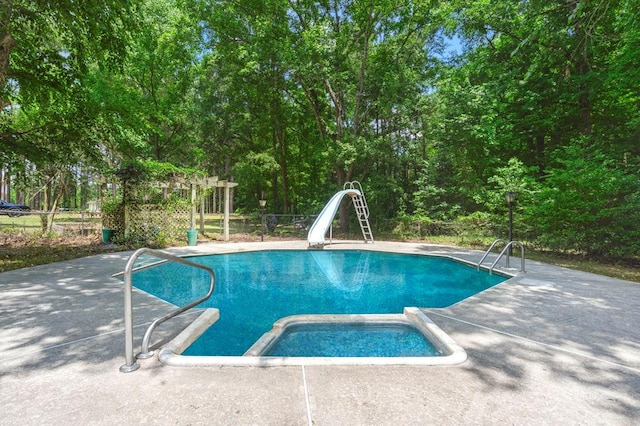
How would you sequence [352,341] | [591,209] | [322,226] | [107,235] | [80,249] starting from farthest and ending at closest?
[322,226], [107,235], [591,209], [80,249], [352,341]

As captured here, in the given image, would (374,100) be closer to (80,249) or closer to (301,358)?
(80,249)

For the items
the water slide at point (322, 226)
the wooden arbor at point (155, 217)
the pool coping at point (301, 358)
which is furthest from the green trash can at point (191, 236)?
the pool coping at point (301, 358)

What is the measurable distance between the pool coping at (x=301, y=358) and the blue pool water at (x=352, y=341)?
0.07 meters

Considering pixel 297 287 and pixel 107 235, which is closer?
pixel 297 287

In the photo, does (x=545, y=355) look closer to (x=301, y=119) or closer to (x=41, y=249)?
(x=41, y=249)

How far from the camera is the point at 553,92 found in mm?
13922

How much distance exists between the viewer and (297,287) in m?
6.34

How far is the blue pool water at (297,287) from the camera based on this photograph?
4238 millimetres

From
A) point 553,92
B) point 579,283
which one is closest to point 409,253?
point 579,283

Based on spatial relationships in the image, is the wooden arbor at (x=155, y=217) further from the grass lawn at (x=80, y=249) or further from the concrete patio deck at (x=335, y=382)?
the concrete patio deck at (x=335, y=382)

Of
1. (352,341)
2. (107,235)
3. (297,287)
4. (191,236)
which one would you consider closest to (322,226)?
(191,236)

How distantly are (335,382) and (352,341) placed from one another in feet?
4.25

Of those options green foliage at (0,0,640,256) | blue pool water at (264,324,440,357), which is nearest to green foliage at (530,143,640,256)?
green foliage at (0,0,640,256)

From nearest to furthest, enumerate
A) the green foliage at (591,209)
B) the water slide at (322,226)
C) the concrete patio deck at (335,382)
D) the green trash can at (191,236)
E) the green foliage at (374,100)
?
the concrete patio deck at (335,382), the green foliage at (374,100), the green foliage at (591,209), the green trash can at (191,236), the water slide at (322,226)
